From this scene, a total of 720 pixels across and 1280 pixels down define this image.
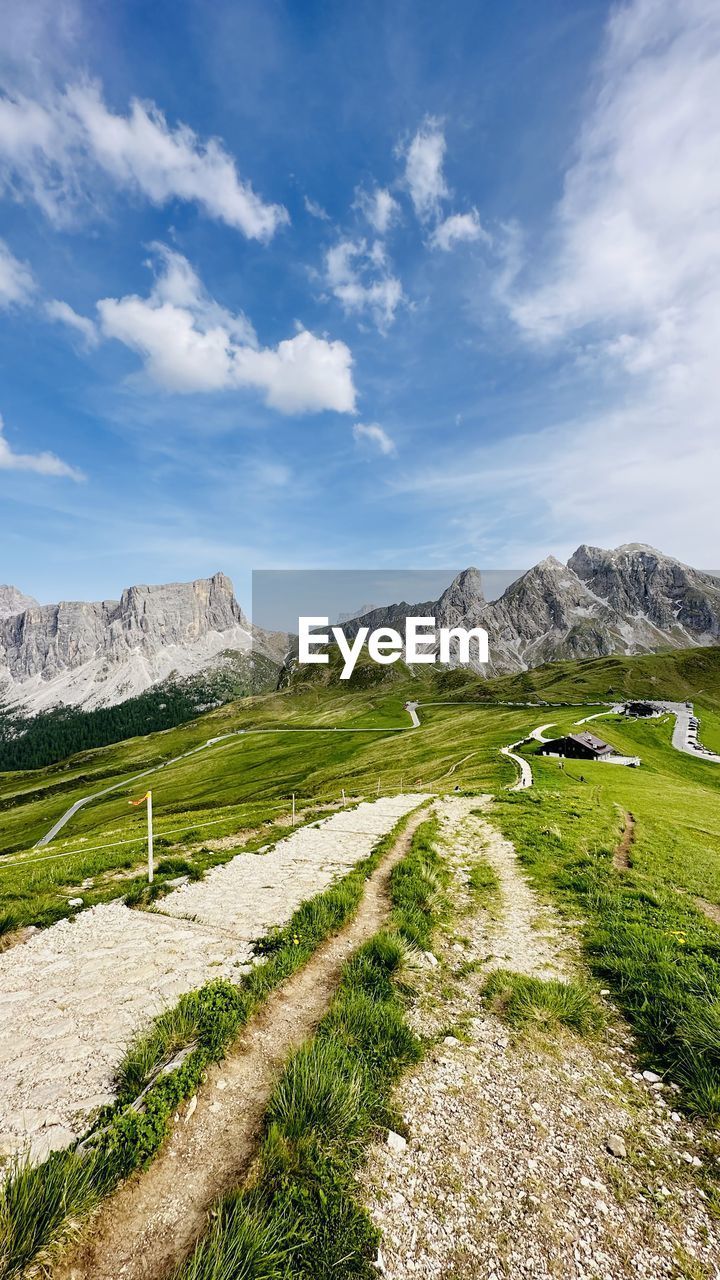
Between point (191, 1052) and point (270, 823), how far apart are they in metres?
20.7

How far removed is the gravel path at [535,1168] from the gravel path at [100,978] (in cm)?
387

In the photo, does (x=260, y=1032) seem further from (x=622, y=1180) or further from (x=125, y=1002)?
(x=622, y=1180)

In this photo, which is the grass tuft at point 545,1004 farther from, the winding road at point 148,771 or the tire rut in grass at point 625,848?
the winding road at point 148,771

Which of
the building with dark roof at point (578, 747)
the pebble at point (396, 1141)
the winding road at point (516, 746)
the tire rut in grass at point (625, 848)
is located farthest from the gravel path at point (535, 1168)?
the building with dark roof at point (578, 747)

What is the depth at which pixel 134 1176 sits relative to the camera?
4957 mm

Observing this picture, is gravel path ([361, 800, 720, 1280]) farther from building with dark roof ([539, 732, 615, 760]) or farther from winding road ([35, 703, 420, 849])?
winding road ([35, 703, 420, 849])

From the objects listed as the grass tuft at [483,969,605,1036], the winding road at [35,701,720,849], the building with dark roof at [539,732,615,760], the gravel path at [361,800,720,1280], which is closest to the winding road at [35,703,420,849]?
the winding road at [35,701,720,849]

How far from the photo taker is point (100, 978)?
347 inches

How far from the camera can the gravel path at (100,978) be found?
590 centimetres

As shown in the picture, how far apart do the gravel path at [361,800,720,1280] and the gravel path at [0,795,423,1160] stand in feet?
12.7

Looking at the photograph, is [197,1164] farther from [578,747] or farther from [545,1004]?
[578,747]

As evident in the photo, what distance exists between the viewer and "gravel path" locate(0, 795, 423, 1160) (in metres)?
5.90

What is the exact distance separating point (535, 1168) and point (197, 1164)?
3.91 m

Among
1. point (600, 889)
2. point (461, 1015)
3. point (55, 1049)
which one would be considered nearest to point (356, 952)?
point (461, 1015)
